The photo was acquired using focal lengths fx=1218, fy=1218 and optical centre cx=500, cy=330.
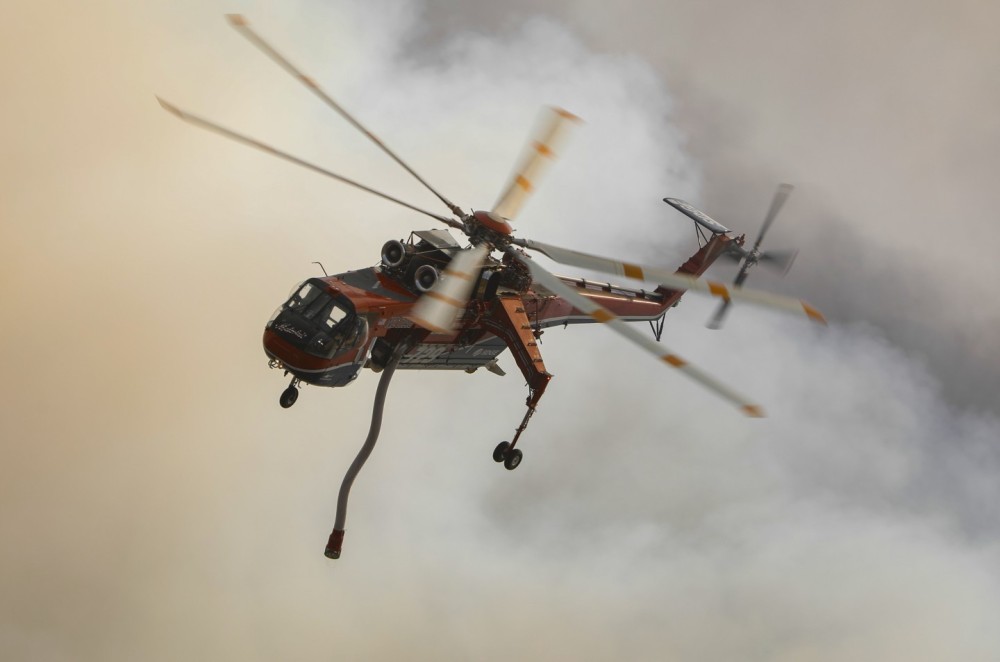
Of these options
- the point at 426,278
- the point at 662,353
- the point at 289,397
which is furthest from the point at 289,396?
the point at 662,353

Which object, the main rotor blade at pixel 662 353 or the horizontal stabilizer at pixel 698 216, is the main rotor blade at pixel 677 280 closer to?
the main rotor blade at pixel 662 353

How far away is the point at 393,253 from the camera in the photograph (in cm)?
3653

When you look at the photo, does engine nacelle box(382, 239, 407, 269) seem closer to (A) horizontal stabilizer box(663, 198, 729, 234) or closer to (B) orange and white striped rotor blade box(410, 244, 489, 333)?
(B) orange and white striped rotor blade box(410, 244, 489, 333)

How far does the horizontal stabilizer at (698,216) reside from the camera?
46250mm

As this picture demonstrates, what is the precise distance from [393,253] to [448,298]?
7.46 m

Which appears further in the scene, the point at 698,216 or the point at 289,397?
the point at 698,216

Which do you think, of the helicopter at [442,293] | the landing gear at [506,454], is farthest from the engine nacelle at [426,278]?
the landing gear at [506,454]

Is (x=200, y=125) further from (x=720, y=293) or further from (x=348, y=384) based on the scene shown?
(x=720, y=293)

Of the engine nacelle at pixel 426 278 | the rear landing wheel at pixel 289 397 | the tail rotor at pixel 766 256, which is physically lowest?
the rear landing wheel at pixel 289 397

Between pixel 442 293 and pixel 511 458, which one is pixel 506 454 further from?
pixel 442 293

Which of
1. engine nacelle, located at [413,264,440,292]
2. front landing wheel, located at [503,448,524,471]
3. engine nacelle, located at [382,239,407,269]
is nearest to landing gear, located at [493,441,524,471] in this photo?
front landing wheel, located at [503,448,524,471]

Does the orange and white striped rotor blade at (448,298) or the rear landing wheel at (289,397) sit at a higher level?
the orange and white striped rotor blade at (448,298)

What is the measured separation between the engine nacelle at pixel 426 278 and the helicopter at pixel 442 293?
0.04 metres

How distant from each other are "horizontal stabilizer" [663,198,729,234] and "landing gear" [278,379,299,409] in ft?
61.0
